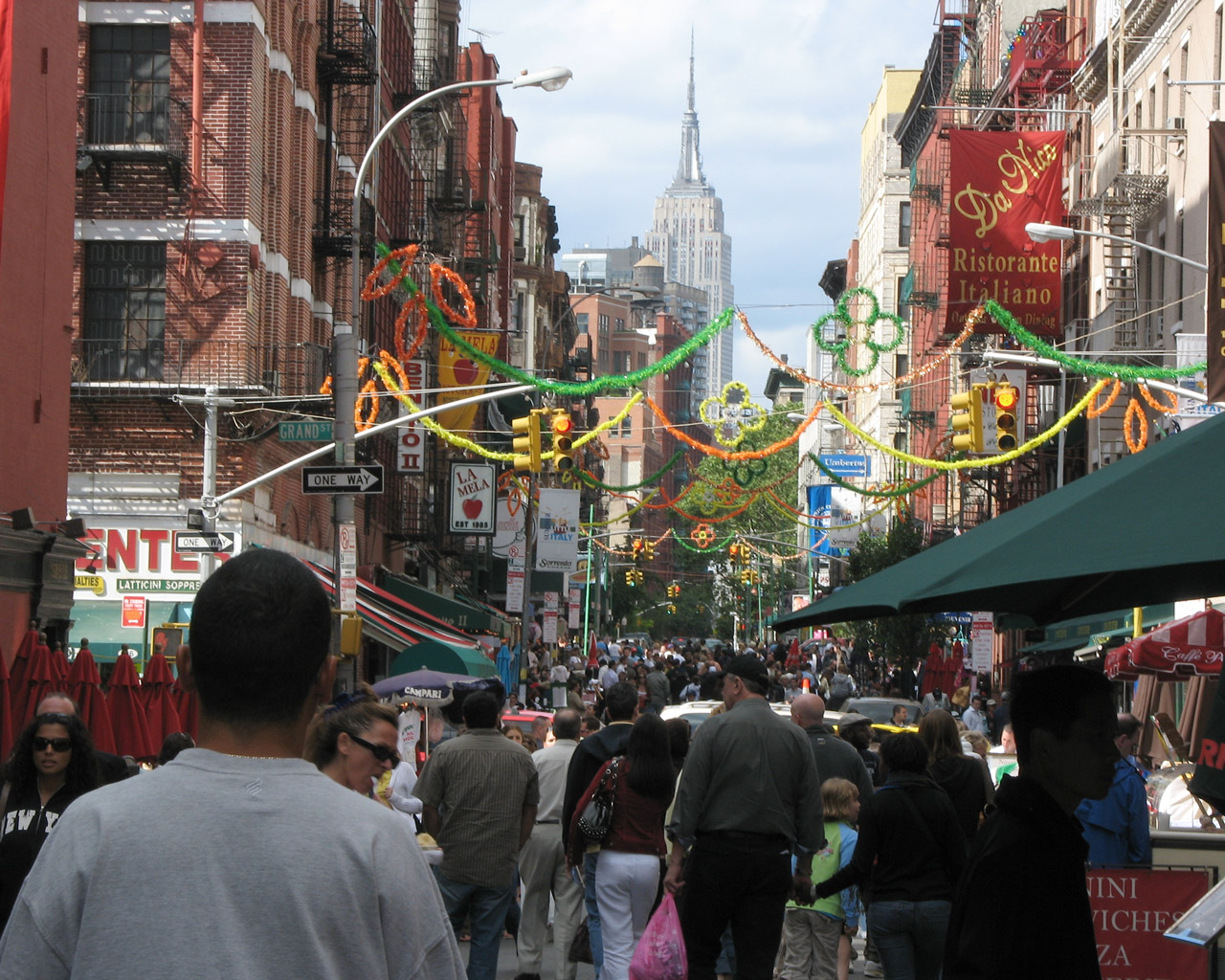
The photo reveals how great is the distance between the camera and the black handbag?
11.1 m

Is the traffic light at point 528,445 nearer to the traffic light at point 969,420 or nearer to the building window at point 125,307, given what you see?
the traffic light at point 969,420

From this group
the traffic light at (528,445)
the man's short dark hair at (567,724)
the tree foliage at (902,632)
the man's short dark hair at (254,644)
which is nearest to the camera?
the man's short dark hair at (254,644)

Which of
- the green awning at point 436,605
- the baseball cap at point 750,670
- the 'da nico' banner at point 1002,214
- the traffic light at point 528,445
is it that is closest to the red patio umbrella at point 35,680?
the baseball cap at point 750,670

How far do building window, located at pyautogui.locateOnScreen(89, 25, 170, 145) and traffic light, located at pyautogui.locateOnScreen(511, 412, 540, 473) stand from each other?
27.0 feet

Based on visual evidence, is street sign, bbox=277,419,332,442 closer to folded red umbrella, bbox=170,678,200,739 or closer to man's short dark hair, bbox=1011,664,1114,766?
folded red umbrella, bbox=170,678,200,739

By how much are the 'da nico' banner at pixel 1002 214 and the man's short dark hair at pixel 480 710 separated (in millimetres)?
24162

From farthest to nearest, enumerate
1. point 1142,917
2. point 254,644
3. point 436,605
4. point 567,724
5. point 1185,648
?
point 436,605 → point 1185,648 → point 567,724 → point 1142,917 → point 254,644

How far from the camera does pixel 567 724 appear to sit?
13.1 metres

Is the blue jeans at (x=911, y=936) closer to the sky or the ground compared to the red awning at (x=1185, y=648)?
closer to the ground

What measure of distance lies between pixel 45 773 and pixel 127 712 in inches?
366

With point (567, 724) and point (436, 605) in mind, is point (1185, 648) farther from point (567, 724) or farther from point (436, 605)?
point (436, 605)

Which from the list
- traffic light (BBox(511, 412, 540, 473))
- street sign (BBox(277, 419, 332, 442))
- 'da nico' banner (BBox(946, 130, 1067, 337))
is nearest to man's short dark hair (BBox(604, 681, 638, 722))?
street sign (BBox(277, 419, 332, 442))

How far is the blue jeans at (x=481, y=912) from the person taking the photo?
10516 millimetres

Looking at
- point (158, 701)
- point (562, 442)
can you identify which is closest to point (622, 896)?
point (158, 701)
